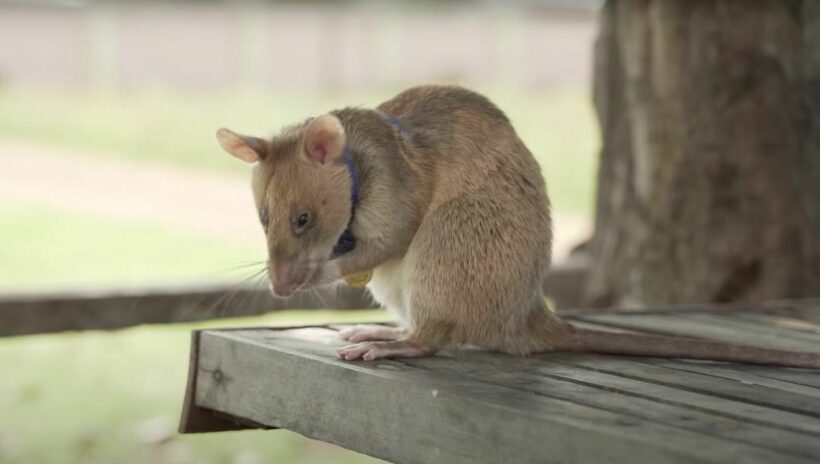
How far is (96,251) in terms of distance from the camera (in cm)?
1041

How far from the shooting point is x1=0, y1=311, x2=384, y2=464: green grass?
17.2 feet

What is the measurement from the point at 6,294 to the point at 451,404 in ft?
7.20

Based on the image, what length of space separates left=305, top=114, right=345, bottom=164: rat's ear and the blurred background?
19.9 feet

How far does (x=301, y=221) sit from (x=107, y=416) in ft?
10.1

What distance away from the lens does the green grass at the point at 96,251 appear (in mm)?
9516

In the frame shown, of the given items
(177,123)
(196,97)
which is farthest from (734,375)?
(196,97)

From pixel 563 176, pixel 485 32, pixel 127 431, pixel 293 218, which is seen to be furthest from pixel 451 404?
pixel 485 32

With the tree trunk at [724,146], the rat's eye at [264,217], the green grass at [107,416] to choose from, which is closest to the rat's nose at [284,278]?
the rat's eye at [264,217]

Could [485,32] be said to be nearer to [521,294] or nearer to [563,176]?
[563,176]

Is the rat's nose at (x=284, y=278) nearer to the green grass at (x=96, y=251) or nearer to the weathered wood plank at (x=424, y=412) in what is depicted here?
the weathered wood plank at (x=424, y=412)

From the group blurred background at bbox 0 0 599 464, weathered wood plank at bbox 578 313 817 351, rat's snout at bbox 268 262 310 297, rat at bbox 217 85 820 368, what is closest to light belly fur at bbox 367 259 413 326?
rat at bbox 217 85 820 368

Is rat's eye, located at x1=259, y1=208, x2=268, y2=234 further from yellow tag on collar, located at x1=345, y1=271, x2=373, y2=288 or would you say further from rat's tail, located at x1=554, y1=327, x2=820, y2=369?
rat's tail, located at x1=554, y1=327, x2=820, y2=369

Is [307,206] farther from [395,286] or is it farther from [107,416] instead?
[107,416]

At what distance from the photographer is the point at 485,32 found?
571 inches
